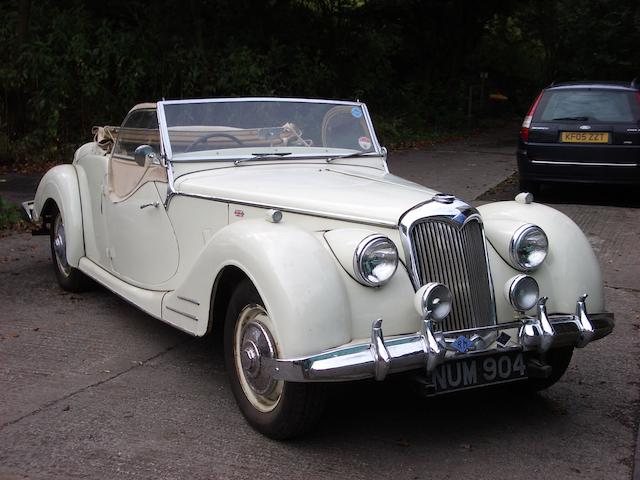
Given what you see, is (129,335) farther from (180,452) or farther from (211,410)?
(180,452)

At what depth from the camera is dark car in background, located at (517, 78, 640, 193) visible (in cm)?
1001

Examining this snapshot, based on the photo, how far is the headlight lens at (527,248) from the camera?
406 cm

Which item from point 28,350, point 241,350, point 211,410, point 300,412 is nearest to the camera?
point 300,412

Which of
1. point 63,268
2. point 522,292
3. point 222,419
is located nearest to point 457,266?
point 522,292

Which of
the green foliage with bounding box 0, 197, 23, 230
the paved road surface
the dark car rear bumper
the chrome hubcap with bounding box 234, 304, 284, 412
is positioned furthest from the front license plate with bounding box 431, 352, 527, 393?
the dark car rear bumper

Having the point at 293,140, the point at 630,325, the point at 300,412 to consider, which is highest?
the point at 293,140

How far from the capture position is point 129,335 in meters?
5.45

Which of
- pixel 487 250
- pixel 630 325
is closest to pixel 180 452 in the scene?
pixel 487 250

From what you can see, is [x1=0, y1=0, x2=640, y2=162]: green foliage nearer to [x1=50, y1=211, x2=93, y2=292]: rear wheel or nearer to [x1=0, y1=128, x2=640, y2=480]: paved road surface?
[x1=50, y1=211, x2=93, y2=292]: rear wheel

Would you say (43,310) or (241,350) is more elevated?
(241,350)

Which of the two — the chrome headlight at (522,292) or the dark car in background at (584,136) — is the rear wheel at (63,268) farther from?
the dark car in background at (584,136)

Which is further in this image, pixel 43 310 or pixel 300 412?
pixel 43 310

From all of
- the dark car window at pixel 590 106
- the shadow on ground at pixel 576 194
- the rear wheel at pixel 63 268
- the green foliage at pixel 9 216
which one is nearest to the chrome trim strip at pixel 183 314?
the rear wheel at pixel 63 268

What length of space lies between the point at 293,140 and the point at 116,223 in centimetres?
138
